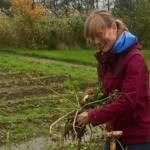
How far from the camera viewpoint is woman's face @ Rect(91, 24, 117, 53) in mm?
3797

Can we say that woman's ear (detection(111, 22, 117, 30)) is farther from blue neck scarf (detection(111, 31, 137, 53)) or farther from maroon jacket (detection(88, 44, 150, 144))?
maroon jacket (detection(88, 44, 150, 144))

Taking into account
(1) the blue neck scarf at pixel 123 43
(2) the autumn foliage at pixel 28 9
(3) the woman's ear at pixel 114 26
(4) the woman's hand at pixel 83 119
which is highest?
(3) the woman's ear at pixel 114 26

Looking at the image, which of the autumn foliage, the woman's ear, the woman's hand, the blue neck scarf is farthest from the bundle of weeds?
the autumn foliage

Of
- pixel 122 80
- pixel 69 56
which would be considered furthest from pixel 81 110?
pixel 69 56

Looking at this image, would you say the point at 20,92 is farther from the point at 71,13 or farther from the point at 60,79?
the point at 71,13

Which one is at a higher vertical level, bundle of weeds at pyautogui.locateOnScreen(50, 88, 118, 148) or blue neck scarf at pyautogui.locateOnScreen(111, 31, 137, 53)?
blue neck scarf at pyautogui.locateOnScreen(111, 31, 137, 53)

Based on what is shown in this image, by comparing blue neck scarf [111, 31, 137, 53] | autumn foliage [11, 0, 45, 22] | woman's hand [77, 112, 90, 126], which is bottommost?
autumn foliage [11, 0, 45, 22]

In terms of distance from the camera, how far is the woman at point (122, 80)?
3.80 m

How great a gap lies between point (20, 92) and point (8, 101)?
4.44 ft

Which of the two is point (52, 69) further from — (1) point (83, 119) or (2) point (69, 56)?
(1) point (83, 119)

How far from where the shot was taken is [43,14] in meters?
27.1

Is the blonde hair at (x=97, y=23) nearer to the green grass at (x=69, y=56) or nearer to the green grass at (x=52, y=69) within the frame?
the green grass at (x=52, y=69)

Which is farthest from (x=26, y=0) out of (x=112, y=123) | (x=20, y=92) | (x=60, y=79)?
(x=112, y=123)

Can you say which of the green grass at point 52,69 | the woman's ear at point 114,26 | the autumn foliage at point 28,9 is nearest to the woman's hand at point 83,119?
the woman's ear at point 114,26
